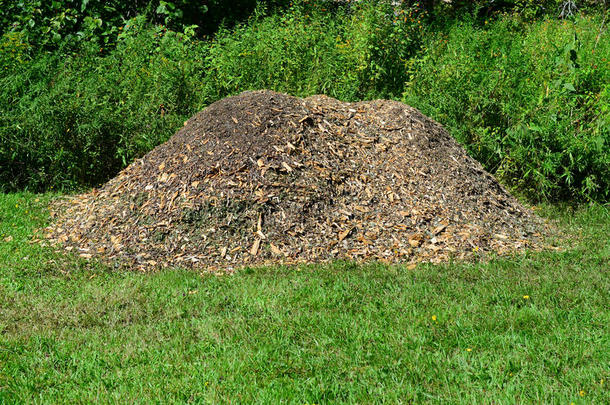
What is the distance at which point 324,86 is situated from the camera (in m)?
7.91

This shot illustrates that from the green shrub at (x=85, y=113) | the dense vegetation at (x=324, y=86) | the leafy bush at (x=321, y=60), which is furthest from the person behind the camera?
the leafy bush at (x=321, y=60)

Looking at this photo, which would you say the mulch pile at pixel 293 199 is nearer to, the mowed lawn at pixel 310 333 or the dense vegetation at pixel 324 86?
the mowed lawn at pixel 310 333

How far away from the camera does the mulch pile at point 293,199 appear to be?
5.10 meters

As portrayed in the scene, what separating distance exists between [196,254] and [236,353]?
5.59 ft

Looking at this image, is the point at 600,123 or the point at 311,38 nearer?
the point at 600,123

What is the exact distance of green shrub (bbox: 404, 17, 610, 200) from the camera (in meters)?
6.44

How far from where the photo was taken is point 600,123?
632 cm

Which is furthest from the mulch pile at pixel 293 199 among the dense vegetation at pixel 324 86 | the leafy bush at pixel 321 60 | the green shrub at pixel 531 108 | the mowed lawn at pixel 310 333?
the leafy bush at pixel 321 60

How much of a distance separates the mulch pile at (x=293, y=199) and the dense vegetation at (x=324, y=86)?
938 millimetres

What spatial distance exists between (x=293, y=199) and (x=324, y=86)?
3.04 meters

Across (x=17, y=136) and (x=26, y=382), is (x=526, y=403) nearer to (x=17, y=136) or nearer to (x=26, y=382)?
(x=26, y=382)

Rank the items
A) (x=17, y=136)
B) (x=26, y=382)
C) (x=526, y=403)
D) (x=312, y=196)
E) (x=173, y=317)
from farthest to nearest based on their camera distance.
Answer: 1. (x=17, y=136)
2. (x=312, y=196)
3. (x=173, y=317)
4. (x=26, y=382)
5. (x=526, y=403)

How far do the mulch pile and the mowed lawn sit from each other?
319 mm

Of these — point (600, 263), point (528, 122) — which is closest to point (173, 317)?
point (600, 263)
